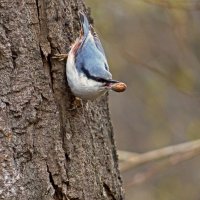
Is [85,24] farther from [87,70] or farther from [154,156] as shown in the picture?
[154,156]

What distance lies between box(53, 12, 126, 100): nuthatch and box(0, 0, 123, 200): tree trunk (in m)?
0.04

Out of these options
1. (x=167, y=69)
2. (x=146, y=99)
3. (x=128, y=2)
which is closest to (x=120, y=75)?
(x=146, y=99)

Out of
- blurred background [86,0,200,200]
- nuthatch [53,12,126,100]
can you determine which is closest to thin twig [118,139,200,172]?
blurred background [86,0,200,200]

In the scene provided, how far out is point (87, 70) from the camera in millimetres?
1813

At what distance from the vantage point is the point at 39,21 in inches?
72.9

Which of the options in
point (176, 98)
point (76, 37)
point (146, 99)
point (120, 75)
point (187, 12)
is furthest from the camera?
point (176, 98)

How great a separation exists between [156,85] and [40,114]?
3126 mm

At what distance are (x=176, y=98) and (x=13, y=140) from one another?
14.3 feet

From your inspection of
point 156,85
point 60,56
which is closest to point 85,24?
point 60,56

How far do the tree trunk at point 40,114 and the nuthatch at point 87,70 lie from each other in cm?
4

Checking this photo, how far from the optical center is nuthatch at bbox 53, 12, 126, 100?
1.79 meters

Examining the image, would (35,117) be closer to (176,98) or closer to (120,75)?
(120,75)

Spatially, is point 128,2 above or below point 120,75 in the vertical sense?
above

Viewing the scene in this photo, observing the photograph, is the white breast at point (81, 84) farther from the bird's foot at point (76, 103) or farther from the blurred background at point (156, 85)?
the blurred background at point (156, 85)
